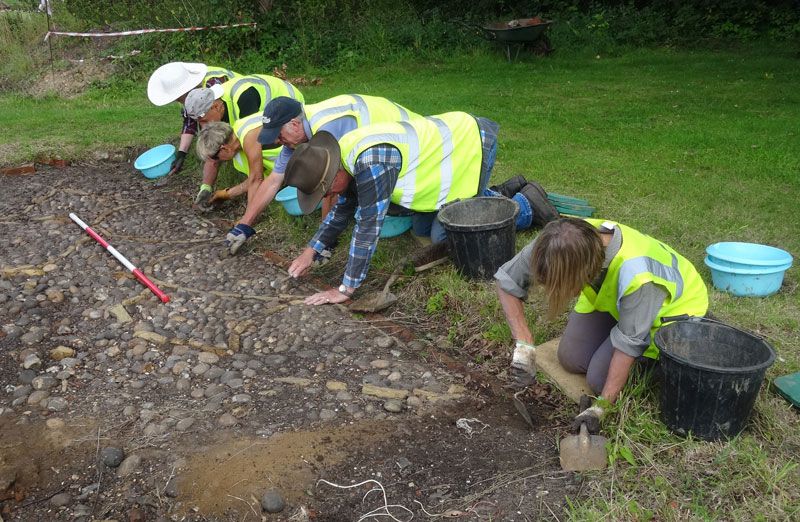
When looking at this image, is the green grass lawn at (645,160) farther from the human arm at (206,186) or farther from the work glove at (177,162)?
the work glove at (177,162)

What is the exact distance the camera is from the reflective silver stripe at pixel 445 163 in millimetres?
4395

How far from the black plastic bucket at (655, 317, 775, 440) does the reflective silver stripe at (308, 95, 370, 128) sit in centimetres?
247

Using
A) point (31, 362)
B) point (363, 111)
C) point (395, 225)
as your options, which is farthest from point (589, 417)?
point (31, 362)

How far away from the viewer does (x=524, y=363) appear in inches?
123

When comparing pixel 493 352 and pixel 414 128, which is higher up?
pixel 414 128

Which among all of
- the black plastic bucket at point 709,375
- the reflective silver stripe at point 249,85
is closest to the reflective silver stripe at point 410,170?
the reflective silver stripe at point 249,85

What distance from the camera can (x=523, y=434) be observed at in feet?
10.3

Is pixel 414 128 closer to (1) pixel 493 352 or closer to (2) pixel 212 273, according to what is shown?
(1) pixel 493 352

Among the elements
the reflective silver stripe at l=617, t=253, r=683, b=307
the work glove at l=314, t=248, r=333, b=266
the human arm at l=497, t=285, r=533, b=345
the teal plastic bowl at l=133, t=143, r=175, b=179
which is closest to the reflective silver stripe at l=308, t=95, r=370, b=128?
the work glove at l=314, t=248, r=333, b=266

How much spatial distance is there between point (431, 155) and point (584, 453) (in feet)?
6.87

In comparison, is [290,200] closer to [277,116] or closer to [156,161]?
[277,116]

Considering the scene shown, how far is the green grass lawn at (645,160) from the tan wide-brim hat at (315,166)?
3.11 ft

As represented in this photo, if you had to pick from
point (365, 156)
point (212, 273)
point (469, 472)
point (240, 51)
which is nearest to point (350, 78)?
point (240, 51)

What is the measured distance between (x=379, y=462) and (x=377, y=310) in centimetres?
135
